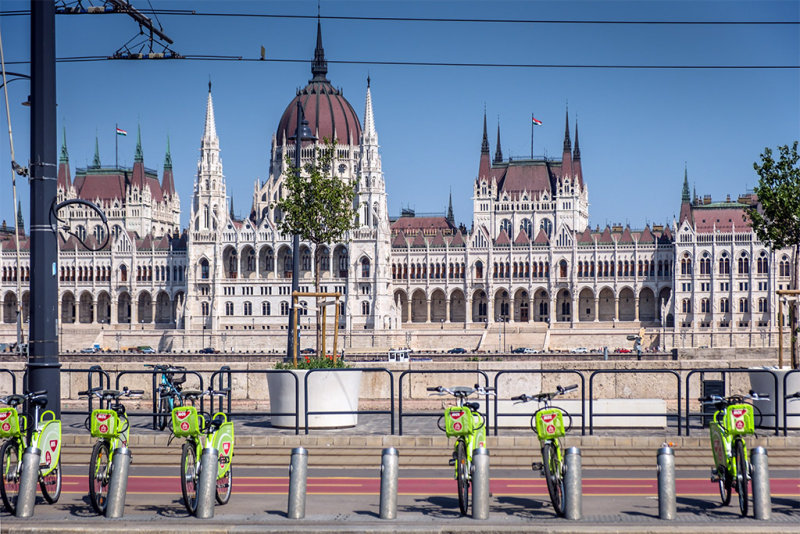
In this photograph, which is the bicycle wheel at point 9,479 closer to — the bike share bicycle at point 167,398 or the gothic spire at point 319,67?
the bike share bicycle at point 167,398

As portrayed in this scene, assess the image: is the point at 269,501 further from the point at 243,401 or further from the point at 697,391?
the point at 697,391

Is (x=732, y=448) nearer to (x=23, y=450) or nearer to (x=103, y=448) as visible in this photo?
(x=103, y=448)

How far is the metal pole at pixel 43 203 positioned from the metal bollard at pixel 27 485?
187 cm

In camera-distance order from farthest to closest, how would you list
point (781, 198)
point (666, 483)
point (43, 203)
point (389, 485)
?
point (781, 198), point (43, 203), point (389, 485), point (666, 483)

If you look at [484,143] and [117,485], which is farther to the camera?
[484,143]

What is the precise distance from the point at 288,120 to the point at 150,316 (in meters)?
27.7

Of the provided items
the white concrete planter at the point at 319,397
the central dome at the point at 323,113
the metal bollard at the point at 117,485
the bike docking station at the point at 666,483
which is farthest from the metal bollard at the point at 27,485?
the central dome at the point at 323,113

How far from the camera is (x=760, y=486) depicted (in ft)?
42.2

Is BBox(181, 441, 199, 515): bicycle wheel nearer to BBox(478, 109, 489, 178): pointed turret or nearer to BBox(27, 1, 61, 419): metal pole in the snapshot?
BBox(27, 1, 61, 419): metal pole

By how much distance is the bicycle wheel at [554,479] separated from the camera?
13125 millimetres

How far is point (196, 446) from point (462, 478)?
3.24m

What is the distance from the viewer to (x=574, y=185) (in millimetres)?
121250

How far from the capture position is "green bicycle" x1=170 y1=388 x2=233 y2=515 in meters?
13.4

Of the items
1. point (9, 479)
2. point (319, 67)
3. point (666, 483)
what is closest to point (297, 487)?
point (9, 479)
